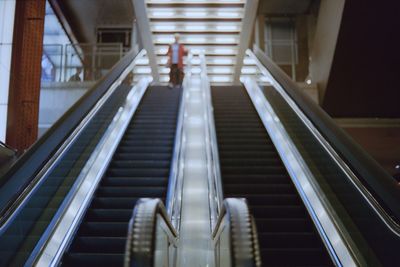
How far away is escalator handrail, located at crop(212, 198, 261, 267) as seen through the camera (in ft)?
8.86

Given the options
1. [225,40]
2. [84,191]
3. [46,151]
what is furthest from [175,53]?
[46,151]

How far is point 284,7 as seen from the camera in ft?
50.4

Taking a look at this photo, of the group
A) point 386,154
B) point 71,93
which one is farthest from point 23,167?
point 386,154

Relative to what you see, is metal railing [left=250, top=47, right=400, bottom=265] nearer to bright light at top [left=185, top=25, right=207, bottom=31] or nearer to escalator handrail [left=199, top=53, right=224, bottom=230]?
escalator handrail [left=199, top=53, right=224, bottom=230]

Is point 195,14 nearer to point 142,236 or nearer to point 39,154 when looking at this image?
point 39,154

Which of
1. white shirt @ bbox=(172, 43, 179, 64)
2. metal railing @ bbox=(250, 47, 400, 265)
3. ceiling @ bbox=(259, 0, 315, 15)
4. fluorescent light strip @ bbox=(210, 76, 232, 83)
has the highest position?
ceiling @ bbox=(259, 0, 315, 15)

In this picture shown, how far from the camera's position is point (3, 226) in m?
3.61

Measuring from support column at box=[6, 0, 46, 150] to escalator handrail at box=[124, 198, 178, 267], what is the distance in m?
6.56

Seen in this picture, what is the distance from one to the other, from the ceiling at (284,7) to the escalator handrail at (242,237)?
12751 mm

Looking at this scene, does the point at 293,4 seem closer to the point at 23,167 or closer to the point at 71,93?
the point at 71,93

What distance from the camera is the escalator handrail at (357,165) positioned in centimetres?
345

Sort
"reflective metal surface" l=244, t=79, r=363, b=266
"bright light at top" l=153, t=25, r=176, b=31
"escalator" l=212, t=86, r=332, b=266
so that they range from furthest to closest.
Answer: "bright light at top" l=153, t=25, r=176, b=31 < "escalator" l=212, t=86, r=332, b=266 < "reflective metal surface" l=244, t=79, r=363, b=266

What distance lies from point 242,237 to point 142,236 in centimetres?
55

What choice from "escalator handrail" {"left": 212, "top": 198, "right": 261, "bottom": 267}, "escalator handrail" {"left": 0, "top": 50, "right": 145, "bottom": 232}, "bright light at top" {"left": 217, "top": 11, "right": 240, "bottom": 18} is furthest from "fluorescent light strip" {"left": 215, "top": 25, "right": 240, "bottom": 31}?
"escalator handrail" {"left": 212, "top": 198, "right": 261, "bottom": 267}
